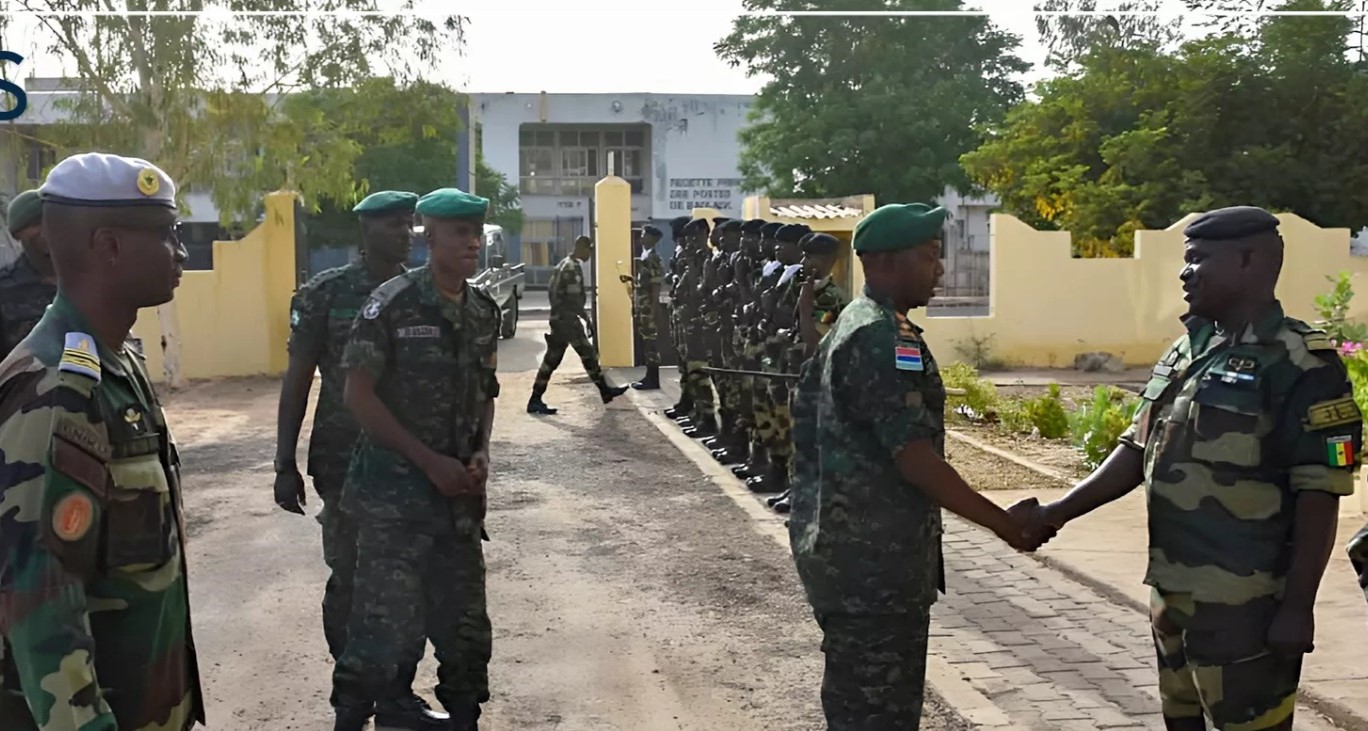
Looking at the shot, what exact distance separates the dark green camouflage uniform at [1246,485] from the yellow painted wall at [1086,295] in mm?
14454

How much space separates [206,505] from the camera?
9188mm

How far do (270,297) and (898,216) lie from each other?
1542cm

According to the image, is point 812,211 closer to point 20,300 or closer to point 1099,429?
point 1099,429

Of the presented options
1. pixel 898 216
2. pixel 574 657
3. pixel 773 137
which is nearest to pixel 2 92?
pixel 574 657

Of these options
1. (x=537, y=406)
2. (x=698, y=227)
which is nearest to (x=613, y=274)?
(x=537, y=406)

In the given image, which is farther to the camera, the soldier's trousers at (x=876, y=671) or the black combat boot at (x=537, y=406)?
the black combat boot at (x=537, y=406)

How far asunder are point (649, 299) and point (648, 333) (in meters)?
0.46

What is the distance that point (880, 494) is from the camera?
3363 mm

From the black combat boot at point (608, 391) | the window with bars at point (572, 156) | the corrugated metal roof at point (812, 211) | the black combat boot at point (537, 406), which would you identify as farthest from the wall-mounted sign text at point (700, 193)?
the black combat boot at point (537, 406)

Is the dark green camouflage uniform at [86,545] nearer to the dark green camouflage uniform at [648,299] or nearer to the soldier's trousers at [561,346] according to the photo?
the soldier's trousers at [561,346]

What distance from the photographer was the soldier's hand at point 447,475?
410cm

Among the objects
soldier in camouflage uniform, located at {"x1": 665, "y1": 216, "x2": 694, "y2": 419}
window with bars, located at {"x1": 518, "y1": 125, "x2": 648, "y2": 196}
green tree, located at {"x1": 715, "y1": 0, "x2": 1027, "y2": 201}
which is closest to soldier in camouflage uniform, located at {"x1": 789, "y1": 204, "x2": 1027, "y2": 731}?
soldier in camouflage uniform, located at {"x1": 665, "y1": 216, "x2": 694, "y2": 419}

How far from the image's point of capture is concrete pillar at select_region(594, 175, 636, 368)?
1819 cm

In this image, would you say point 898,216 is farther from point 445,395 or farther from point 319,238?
point 319,238
